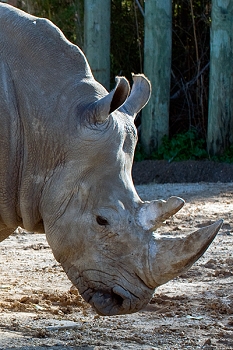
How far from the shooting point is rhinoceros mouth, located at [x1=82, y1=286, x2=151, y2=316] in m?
4.59

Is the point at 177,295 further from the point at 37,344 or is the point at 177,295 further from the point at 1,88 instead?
the point at 1,88

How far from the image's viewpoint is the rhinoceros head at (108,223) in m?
4.56

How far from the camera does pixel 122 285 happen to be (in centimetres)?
462

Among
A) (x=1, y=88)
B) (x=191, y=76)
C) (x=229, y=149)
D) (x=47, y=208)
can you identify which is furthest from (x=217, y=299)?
(x=191, y=76)

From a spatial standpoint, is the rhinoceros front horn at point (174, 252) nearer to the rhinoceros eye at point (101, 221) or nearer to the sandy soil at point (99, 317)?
the rhinoceros eye at point (101, 221)

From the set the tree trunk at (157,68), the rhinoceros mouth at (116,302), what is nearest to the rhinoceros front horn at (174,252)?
the rhinoceros mouth at (116,302)

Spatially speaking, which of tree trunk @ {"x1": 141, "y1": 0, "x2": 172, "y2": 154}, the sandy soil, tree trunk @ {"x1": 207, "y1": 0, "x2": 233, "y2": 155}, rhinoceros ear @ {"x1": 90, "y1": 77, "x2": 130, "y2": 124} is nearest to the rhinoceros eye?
rhinoceros ear @ {"x1": 90, "y1": 77, "x2": 130, "y2": 124}

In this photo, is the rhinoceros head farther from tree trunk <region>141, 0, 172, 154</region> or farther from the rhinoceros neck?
tree trunk <region>141, 0, 172, 154</region>

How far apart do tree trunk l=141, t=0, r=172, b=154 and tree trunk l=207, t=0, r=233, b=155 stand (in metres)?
0.60

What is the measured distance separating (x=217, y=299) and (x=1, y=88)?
2.07 meters

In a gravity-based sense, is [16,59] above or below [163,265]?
above

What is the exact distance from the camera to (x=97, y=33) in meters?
11.5

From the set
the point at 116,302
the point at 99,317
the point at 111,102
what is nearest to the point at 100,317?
the point at 99,317

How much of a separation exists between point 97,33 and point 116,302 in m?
7.25
